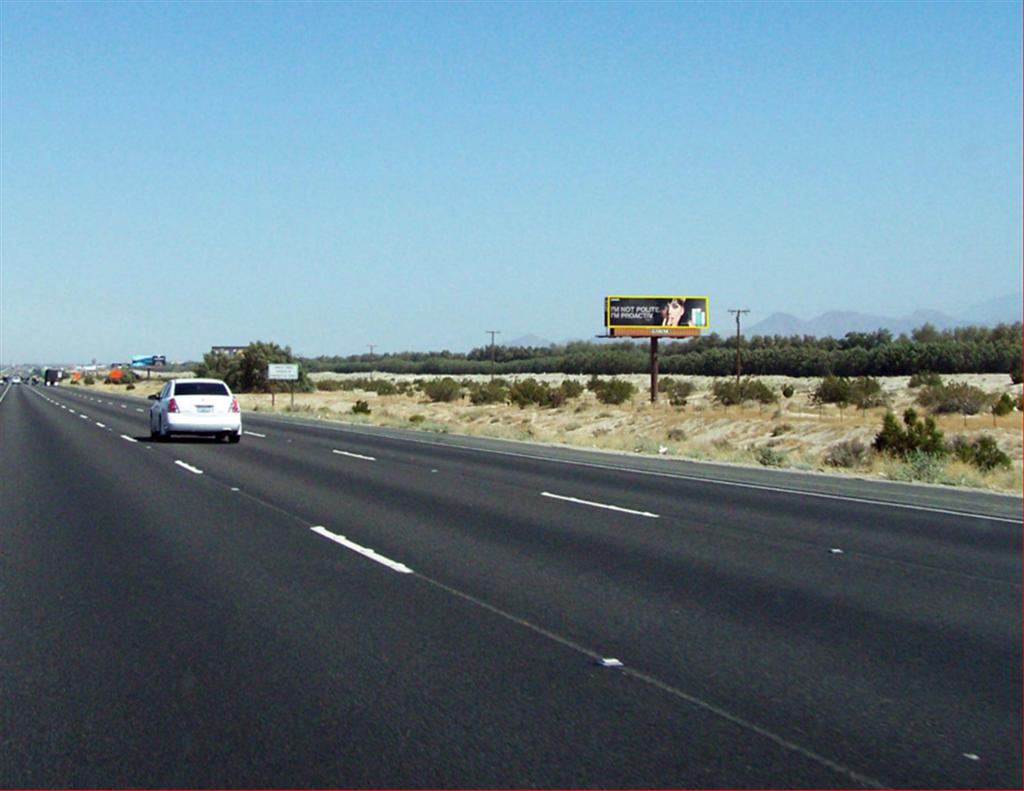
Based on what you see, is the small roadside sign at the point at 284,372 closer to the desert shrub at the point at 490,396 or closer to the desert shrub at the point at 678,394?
the desert shrub at the point at 490,396

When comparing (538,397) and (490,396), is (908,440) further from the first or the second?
(490,396)

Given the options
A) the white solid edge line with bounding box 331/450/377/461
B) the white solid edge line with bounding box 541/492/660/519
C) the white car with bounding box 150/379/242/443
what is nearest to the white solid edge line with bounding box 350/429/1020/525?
the white solid edge line with bounding box 331/450/377/461

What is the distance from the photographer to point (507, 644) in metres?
8.67

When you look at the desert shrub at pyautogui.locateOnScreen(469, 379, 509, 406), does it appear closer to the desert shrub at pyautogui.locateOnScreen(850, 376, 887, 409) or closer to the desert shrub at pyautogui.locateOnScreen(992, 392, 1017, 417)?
the desert shrub at pyautogui.locateOnScreen(850, 376, 887, 409)

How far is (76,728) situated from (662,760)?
3094mm

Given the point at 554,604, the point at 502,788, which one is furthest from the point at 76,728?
the point at 554,604

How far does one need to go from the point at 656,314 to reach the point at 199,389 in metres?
44.7

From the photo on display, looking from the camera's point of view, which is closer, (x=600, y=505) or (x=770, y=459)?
(x=600, y=505)

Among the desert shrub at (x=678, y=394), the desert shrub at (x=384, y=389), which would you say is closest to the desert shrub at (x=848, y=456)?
the desert shrub at (x=678, y=394)

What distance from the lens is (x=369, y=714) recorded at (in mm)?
6895

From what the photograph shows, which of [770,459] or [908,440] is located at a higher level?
[908,440]

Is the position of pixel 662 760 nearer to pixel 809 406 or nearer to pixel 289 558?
pixel 289 558

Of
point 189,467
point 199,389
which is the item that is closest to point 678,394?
point 199,389

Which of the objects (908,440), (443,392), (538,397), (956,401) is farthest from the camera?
(443,392)
